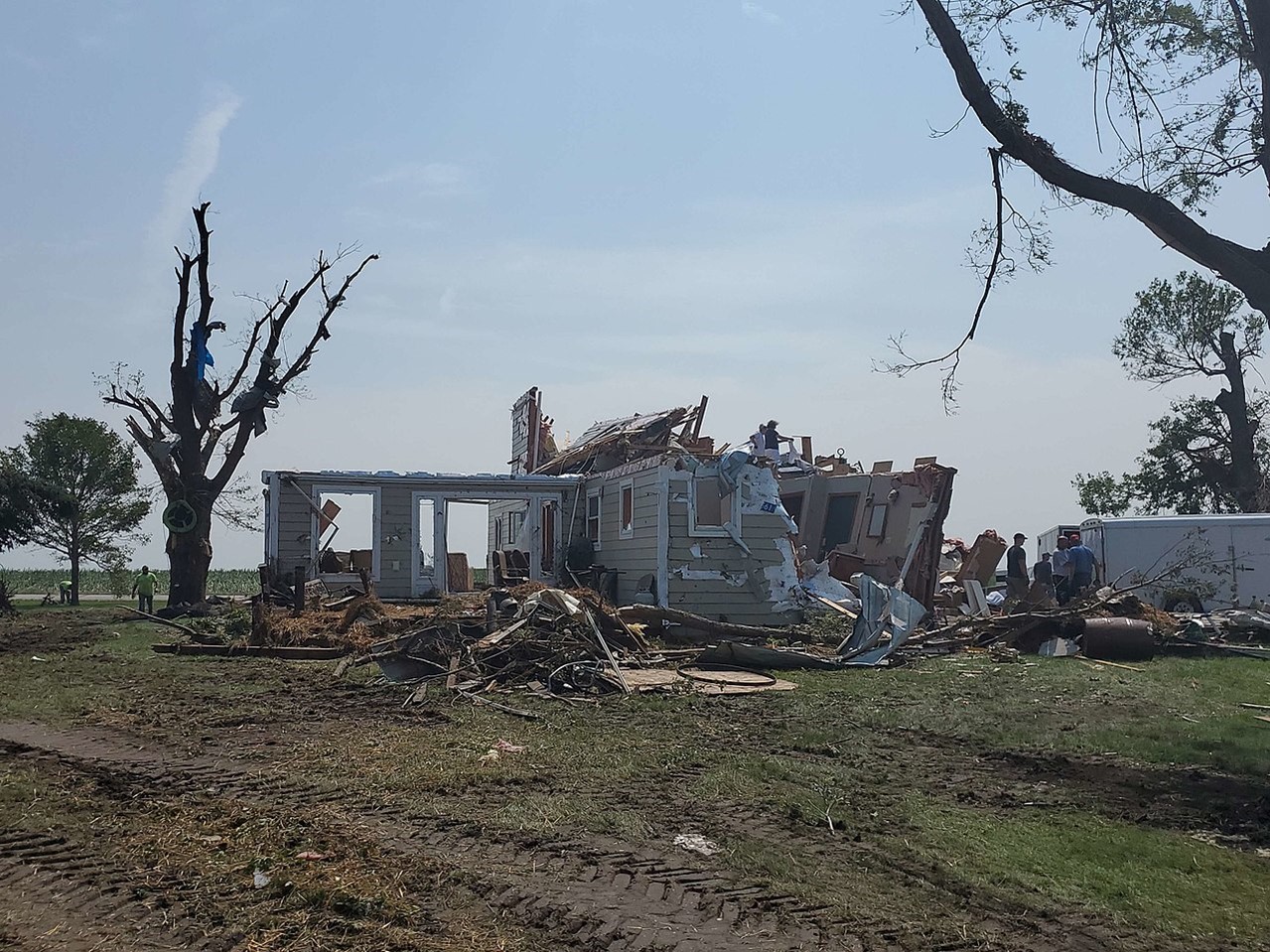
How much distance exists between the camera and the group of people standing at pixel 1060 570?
57.0ft

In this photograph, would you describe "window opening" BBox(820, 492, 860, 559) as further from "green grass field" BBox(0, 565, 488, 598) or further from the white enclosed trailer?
"green grass field" BBox(0, 565, 488, 598)

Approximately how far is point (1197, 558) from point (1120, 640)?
685cm

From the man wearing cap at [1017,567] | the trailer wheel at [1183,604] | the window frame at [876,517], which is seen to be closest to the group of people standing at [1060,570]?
the man wearing cap at [1017,567]

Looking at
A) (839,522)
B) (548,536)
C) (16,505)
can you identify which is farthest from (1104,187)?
(16,505)

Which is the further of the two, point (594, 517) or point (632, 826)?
point (594, 517)

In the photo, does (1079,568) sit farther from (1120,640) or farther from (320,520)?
(320,520)

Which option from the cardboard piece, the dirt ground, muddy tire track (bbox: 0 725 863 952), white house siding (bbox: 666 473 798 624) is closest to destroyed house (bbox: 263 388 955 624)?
Result: white house siding (bbox: 666 473 798 624)

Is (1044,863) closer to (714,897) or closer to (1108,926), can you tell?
(1108,926)

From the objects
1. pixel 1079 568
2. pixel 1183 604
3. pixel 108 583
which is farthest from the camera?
Result: pixel 108 583

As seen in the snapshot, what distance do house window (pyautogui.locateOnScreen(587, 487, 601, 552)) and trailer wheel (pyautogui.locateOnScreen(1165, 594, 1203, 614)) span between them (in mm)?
Answer: 10916

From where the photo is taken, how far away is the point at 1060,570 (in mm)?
Answer: 18172

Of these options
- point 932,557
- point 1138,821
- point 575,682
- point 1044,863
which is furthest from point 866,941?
point 932,557

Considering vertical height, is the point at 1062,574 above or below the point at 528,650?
above

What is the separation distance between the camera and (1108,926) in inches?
156
